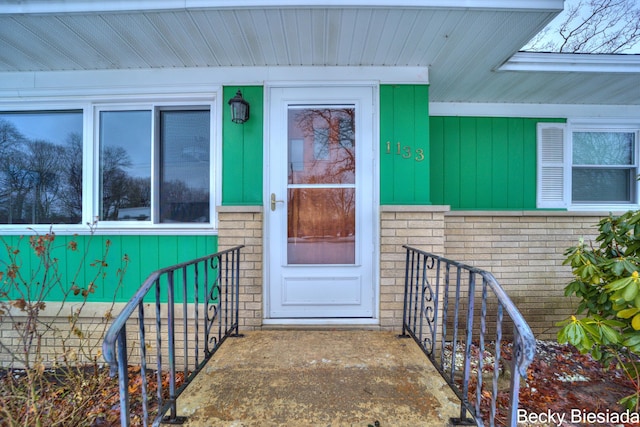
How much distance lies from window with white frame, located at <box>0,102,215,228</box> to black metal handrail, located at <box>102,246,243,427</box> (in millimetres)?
660

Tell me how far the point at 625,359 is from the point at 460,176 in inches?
89.7

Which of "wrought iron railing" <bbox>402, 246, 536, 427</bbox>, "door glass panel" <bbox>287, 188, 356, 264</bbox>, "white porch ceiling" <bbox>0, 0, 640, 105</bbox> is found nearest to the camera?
"wrought iron railing" <bbox>402, 246, 536, 427</bbox>

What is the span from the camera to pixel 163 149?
287cm

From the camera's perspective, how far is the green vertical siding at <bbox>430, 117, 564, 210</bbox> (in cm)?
365

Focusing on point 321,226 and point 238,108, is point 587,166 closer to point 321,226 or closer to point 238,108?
point 321,226

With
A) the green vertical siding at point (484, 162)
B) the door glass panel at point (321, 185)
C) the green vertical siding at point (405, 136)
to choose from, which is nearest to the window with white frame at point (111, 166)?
the door glass panel at point (321, 185)

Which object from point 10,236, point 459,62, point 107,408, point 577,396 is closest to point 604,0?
point 459,62

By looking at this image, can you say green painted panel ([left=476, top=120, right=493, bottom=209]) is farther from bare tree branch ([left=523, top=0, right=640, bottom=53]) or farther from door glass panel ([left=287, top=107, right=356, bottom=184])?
door glass panel ([left=287, top=107, right=356, bottom=184])

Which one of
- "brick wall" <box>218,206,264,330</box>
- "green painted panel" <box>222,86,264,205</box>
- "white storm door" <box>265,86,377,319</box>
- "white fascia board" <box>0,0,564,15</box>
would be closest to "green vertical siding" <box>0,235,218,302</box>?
"brick wall" <box>218,206,264,330</box>

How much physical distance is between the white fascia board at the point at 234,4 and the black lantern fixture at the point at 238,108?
2.41ft

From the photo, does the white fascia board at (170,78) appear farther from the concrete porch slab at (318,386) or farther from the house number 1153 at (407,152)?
the concrete porch slab at (318,386)

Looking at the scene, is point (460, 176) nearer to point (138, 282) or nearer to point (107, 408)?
point (138, 282)

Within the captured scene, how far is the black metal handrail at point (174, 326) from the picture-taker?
1.23 meters

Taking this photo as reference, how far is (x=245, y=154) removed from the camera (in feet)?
8.98
